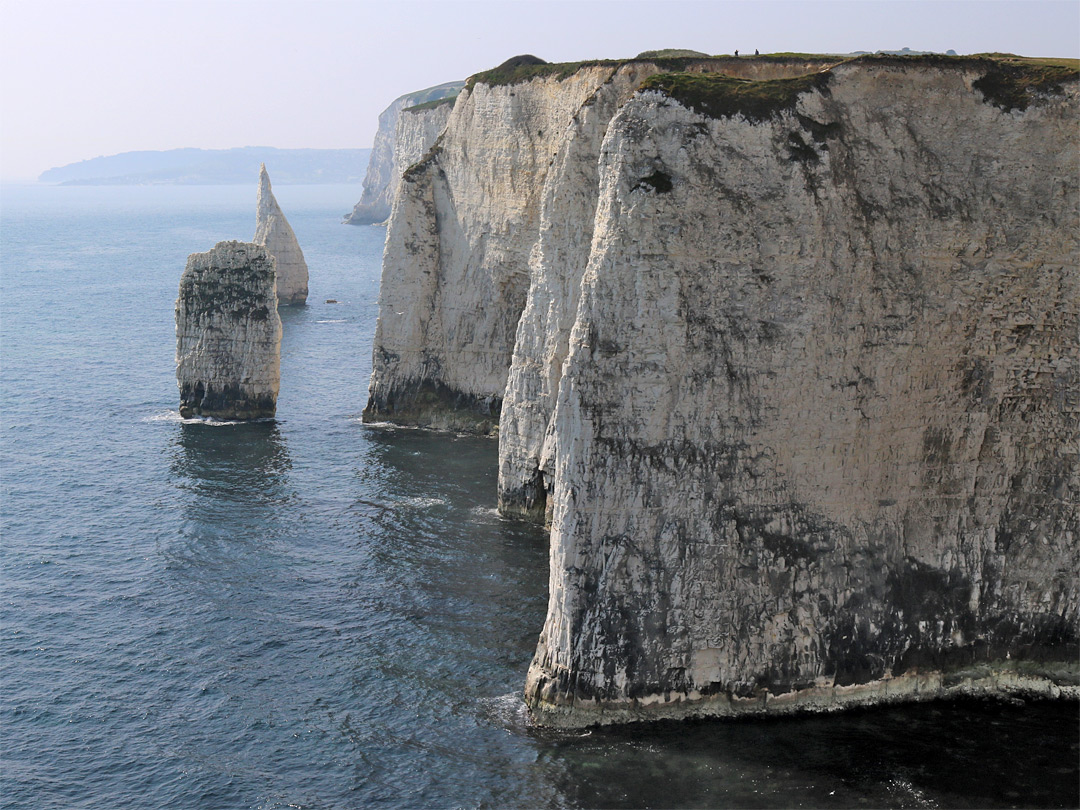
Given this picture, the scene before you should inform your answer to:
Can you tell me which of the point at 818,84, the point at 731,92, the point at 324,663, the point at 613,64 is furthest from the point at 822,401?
the point at 613,64

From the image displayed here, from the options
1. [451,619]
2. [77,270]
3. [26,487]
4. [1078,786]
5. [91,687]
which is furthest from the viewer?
[77,270]

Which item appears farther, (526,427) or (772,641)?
(526,427)

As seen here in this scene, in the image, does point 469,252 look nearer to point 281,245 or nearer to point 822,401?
point 822,401

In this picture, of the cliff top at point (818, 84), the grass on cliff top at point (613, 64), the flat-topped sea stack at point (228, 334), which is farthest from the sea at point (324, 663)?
the grass on cliff top at point (613, 64)

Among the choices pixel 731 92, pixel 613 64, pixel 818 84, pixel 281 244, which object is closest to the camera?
pixel 731 92

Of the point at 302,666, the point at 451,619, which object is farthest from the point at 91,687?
the point at 451,619

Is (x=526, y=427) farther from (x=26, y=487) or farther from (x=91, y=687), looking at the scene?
(x=26, y=487)

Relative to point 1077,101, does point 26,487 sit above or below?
below
